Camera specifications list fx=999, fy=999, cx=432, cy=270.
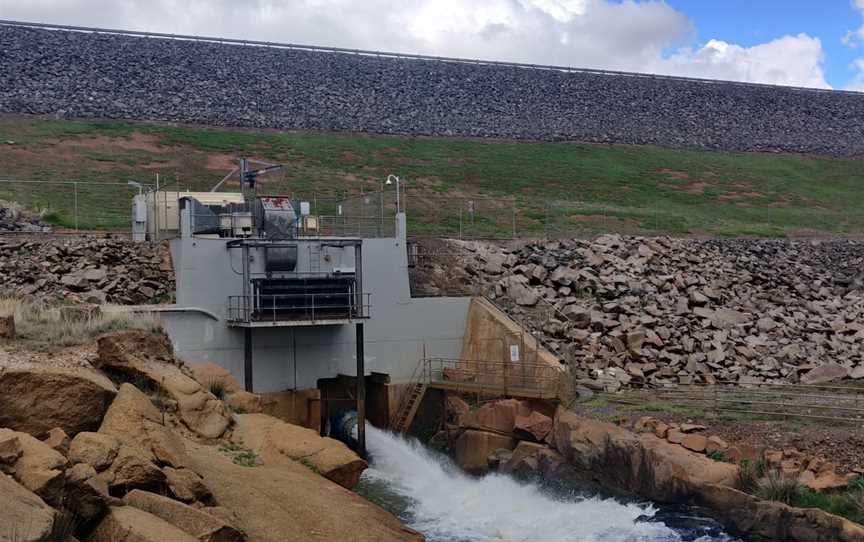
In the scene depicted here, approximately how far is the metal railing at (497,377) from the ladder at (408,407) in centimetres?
35

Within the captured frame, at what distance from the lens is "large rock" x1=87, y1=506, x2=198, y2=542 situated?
34.2ft

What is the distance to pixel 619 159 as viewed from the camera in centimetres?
5994

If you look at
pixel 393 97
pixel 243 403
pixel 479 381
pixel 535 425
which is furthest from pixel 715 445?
pixel 393 97

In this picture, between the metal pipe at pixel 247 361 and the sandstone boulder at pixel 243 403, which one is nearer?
the sandstone boulder at pixel 243 403

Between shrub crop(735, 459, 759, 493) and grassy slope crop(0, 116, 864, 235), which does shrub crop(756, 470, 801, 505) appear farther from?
grassy slope crop(0, 116, 864, 235)

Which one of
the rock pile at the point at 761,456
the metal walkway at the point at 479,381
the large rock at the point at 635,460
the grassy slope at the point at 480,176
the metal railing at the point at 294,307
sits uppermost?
the grassy slope at the point at 480,176

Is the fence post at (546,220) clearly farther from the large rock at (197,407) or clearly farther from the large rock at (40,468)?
the large rock at (40,468)

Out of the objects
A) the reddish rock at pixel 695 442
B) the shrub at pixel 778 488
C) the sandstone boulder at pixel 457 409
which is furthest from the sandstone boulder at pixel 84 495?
the sandstone boulder at pixel 457 409

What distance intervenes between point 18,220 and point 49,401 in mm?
21146

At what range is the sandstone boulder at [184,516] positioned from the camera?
11.3 meters

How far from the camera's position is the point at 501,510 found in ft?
72.8

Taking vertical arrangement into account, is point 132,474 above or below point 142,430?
below

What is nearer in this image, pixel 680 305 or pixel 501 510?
pixel 501 510

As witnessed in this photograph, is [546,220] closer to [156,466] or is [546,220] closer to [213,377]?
[213,377]
